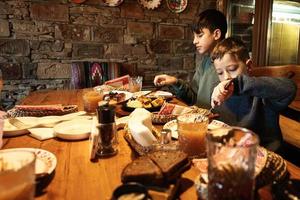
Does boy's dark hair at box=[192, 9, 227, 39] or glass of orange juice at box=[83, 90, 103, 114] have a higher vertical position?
boy's dark hair at box=[192, 9, 227, 39]

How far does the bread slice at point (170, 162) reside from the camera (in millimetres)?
634

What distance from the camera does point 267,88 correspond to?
3.85 ft

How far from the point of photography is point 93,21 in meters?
3.33

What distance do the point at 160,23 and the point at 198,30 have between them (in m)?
1.60

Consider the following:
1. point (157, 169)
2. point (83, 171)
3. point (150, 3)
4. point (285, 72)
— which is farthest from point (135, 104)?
point (150, 3)

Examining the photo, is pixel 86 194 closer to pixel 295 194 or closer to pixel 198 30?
pixel 295 194

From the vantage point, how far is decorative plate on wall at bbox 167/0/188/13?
11.7ft

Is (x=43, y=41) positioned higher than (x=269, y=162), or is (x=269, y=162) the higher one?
(x=43, y=41)

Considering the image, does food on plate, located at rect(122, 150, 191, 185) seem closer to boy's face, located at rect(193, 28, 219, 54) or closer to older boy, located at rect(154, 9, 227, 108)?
older boy, located at rect(154, 9, 227, 108)

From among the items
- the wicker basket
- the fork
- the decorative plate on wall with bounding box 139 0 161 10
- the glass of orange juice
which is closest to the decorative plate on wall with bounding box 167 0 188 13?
the decorative plate on wall with bounding box 139 0 161 10

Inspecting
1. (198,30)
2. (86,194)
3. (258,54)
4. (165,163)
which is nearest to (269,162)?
(165,163)

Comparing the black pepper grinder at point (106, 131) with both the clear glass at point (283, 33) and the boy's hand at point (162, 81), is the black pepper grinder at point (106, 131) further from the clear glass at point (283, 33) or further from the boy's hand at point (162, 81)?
the clear glass at point (283, 33)

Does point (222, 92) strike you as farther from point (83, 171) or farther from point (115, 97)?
point (115, 97)

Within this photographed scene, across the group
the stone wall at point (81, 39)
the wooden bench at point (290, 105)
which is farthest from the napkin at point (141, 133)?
the stone wall at point (81, 39)
